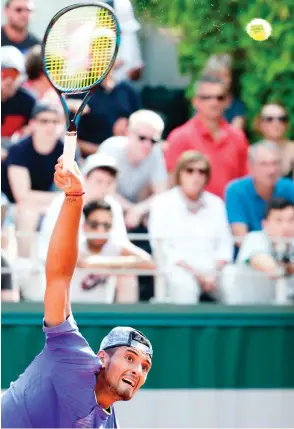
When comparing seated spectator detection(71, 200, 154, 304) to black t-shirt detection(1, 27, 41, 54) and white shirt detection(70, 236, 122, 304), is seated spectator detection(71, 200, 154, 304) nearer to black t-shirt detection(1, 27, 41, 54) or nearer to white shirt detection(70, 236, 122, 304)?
Answer: white shirt detection(70, 236, 122, 304)

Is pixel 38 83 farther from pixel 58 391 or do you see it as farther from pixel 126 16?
pixel 58 391

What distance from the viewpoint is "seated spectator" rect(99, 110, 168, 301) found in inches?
211

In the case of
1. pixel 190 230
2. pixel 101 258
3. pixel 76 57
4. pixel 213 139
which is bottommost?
pixel 101 258

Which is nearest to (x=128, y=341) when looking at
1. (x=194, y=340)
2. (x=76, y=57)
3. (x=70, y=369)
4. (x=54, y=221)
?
(x=70, y=369)

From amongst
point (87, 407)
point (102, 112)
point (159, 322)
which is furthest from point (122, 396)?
point (102, 112)

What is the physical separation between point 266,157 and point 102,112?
2.30 feet

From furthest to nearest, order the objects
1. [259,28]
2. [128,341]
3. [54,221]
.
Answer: [259,28] → [54,221] → [128,341]

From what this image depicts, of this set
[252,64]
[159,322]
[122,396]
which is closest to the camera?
[122,396]

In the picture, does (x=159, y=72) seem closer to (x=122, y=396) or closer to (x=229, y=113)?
Result: (x=229, y=113)

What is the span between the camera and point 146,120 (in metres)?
5.36

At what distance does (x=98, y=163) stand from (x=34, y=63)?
526 mm

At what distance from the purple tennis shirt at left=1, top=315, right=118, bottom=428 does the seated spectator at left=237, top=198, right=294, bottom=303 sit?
7.62ft

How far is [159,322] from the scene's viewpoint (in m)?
5.24

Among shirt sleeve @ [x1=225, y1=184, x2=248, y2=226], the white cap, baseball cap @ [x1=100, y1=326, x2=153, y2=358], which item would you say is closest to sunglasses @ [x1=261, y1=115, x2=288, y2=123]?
shirt sleeve @ [x1=225, y1=184, x2=248, y2=226]
